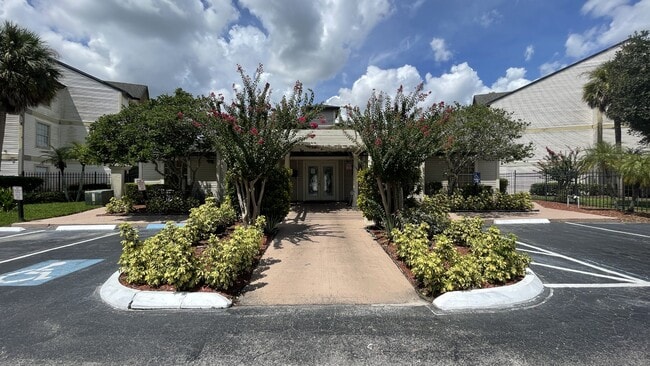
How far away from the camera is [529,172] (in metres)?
28.5

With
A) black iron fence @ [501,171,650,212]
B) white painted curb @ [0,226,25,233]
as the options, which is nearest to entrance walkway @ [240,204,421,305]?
white painted curb @ [0,226,25,233]

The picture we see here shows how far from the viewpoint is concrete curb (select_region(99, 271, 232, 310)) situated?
4.07m

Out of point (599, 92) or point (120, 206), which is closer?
point (120, 206)

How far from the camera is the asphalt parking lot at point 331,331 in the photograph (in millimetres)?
2975

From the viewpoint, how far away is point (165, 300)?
13.5 ft

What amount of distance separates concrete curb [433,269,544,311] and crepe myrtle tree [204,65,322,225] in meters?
4.72

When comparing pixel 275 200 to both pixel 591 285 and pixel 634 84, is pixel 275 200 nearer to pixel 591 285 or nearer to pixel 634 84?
pixel 591 285

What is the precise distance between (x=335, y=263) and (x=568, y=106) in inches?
1231

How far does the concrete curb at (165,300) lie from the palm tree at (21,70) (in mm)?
17995

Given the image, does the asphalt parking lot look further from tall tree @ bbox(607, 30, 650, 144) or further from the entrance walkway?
tall tree @ bbox(607, 30, 650, 144)

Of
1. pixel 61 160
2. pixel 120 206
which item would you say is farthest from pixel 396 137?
pixel 61 160

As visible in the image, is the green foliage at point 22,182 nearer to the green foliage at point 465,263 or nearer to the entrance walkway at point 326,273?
the entrance walkway at point 326,273

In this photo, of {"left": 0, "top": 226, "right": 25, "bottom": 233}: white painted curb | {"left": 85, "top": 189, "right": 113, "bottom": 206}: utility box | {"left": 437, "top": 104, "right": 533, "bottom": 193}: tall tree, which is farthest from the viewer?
{"left": 85, "top": 189, "right": 113, "bottom": 206}: utility box

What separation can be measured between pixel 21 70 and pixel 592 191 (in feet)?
106
